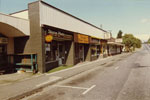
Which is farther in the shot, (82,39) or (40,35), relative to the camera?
(82,39)

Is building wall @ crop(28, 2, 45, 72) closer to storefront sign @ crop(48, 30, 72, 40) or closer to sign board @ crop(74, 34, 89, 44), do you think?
storefront sign @ crop(48, 30, 72, 40)

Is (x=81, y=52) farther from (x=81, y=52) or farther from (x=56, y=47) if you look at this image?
(x=56, y=47)

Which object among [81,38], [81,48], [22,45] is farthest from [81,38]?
[22,45]

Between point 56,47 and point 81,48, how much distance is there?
21.4ft

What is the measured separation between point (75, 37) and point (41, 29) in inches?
235

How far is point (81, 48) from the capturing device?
1986 cm

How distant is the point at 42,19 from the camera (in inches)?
447

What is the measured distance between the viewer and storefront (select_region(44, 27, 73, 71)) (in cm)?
1189

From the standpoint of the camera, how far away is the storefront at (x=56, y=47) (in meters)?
11.9

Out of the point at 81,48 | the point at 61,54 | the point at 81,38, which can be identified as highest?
the point at 81,38

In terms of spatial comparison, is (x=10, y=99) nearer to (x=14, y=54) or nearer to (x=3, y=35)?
(x=14, y=54)

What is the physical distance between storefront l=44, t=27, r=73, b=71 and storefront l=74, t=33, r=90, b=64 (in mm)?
1736

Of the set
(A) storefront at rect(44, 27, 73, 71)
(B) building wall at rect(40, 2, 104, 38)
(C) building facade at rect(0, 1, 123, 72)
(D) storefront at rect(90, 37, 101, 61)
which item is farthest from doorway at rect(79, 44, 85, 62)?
(A) storefront at rect(44, 27, 73, 71)

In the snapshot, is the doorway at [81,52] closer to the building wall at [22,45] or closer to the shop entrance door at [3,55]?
the building wall at [22,45]
